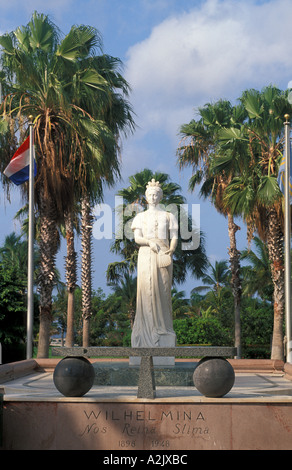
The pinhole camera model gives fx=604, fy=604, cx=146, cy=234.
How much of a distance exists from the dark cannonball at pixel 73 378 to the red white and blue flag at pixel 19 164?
31.2 feet

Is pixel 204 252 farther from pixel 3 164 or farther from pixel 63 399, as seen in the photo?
pixel 63 399

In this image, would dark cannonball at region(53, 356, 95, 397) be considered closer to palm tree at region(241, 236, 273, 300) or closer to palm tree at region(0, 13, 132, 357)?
palm tree at region(0, 13, 132, 357)

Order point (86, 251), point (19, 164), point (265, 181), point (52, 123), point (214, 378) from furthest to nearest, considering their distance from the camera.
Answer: point (86, 251) < point (265, 181) < point (52, 123) < point (19, 164) < point (214, 378)

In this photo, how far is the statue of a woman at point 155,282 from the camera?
1062 cm

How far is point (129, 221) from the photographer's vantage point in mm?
28266

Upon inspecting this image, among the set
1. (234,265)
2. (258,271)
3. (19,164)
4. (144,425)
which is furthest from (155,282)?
(258,271)

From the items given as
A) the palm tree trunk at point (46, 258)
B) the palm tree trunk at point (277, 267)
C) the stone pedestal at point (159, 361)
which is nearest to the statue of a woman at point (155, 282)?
the stone pedestal at point (159, 361)

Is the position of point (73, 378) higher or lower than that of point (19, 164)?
lower

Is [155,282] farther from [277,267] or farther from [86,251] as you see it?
[86,251]

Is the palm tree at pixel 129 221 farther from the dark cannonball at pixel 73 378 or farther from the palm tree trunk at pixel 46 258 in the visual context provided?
the dark cannonball at pixel 73 378

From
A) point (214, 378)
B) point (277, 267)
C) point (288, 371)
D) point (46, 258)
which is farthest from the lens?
point (277, 267)

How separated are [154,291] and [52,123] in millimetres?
7799

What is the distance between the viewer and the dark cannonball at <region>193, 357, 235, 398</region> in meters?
6.59
